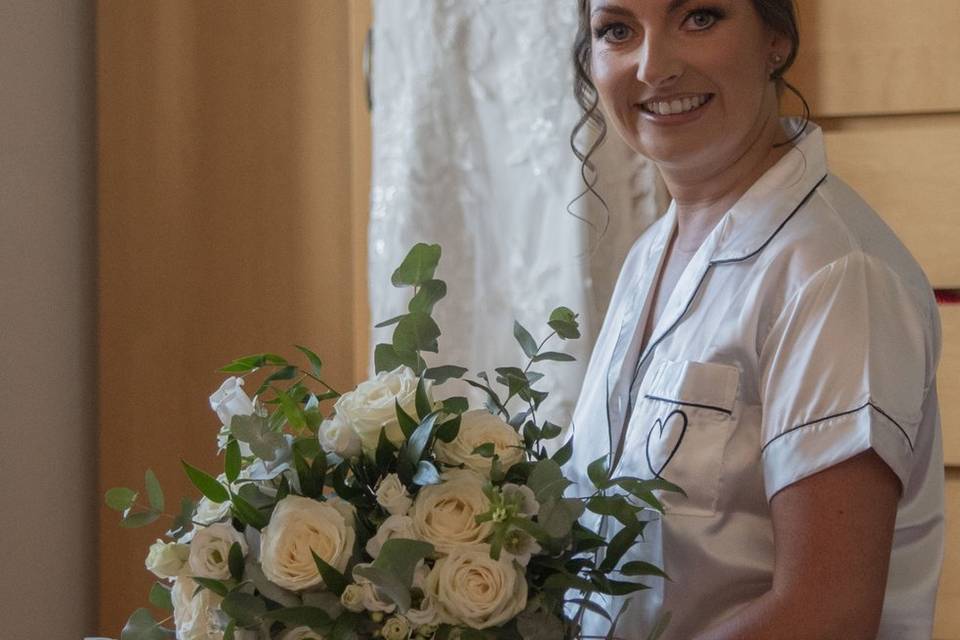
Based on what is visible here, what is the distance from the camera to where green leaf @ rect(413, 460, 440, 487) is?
974 millimetres

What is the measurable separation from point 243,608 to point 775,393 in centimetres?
46

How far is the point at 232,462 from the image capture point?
101 cm

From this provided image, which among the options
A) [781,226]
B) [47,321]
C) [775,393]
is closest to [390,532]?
[775,393]

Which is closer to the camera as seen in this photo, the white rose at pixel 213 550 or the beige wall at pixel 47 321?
the white rose at pixel 213 550

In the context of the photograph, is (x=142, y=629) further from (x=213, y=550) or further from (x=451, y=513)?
(x=451, y=513)

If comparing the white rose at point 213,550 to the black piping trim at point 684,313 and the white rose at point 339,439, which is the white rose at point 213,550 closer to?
the white rose at point 339,439

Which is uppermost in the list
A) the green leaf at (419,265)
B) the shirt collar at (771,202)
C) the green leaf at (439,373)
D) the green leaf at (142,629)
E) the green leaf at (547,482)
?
the shirt collar at (771,202)

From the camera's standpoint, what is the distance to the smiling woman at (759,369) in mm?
988

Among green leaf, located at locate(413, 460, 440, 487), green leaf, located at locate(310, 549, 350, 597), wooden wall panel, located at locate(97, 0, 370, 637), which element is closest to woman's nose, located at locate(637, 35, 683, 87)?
green leaf, located at locate(413, 460, 440, 487)

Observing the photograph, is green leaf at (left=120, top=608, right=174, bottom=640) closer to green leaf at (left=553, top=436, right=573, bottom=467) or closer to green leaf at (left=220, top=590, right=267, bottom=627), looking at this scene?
green leaf at (left=220, top=590, right=267, bottom=627)

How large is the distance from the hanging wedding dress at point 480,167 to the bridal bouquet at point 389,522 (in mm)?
925

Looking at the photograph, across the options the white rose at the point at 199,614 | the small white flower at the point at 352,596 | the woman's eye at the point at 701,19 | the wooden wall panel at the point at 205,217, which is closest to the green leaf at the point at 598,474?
the small white flower at the point at 352,596

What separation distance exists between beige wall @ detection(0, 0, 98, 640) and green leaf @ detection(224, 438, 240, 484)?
1.05 metres

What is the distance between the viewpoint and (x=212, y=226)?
2.18 meters
